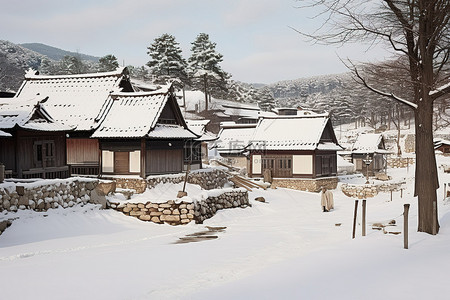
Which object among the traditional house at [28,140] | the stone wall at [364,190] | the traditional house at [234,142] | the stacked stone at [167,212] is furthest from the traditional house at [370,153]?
the traditional house at [28,140]

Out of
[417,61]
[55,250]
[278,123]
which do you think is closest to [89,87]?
[278,123]

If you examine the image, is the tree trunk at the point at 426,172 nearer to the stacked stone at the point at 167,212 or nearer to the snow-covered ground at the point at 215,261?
the snow-covered ground at the point at 215,261

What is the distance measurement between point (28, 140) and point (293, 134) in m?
23.2

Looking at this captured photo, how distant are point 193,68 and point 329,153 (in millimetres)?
35403

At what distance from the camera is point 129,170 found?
27.8m

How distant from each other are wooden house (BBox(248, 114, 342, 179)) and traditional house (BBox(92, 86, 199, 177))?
1128 cm

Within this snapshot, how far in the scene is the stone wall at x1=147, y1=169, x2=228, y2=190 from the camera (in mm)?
27797

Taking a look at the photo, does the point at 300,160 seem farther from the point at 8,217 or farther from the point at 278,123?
the point at 8,217

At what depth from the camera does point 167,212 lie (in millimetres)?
19156

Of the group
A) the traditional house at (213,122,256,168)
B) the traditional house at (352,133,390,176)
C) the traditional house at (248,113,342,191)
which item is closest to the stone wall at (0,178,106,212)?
the traditional house at (248,113,342,191)

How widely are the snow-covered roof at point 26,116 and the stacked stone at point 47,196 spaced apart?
4251 mm

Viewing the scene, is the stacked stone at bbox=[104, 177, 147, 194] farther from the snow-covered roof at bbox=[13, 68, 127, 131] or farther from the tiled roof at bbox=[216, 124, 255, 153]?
the tiled roof at bbox=[216, 124, 255, 153]

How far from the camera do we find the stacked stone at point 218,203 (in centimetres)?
1972

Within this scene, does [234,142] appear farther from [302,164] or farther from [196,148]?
[196,148]
